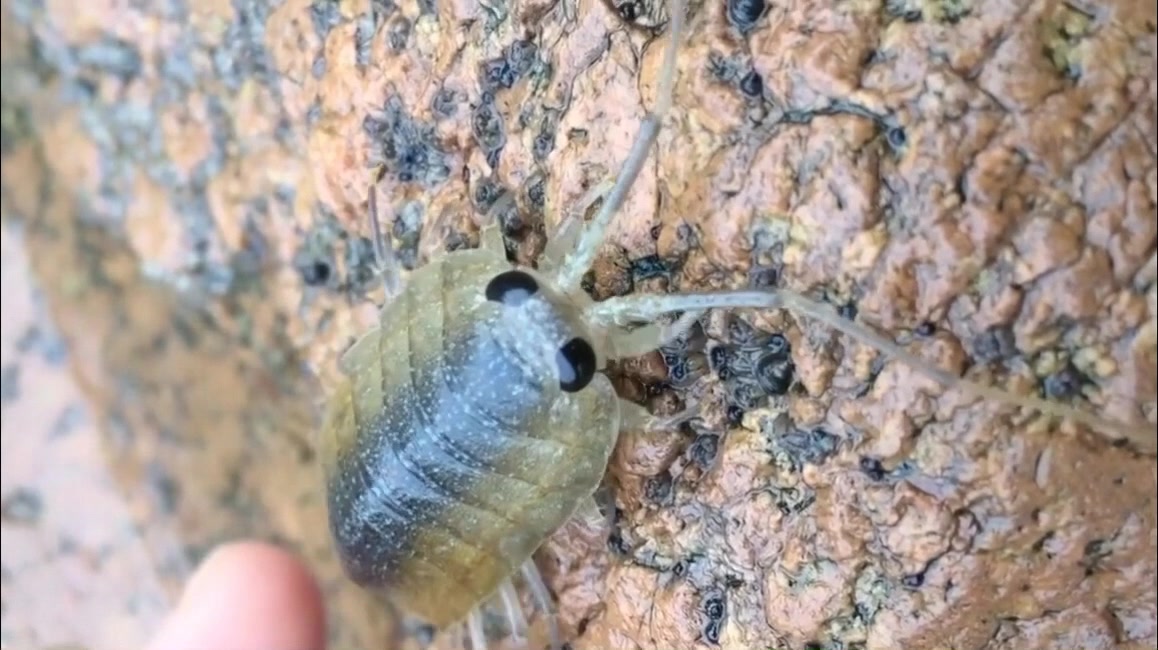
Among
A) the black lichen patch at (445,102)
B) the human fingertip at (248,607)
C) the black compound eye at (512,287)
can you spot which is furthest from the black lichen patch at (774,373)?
the human fingertip at (248,607)

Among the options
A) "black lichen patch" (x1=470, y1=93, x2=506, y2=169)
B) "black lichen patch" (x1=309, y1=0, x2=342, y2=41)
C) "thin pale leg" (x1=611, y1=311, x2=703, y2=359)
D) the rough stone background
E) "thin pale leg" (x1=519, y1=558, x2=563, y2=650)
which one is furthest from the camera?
"black lichen patch" (x1=309, y1=0, x2=342, y2=41)

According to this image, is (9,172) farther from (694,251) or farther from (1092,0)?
(1092,0)

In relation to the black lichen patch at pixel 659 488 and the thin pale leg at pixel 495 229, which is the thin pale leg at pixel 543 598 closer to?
the black lichen patch at pixel 659 488

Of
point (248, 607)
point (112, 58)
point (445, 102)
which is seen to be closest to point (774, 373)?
point (445, 102)

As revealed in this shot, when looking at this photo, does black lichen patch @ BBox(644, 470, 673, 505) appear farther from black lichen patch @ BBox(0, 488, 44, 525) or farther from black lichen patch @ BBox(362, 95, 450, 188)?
black lichen patch @ BBox(0, 488, 44, 525)

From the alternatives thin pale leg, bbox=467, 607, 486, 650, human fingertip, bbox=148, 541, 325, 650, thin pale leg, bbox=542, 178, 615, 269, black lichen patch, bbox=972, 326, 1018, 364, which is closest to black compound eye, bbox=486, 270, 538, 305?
thin pale leg, bbox=542, 178, 615, 269

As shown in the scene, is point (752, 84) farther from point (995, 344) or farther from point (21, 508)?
point (21, 508)

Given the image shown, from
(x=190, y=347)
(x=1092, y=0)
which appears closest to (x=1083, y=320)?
(x=1092, y=0)
